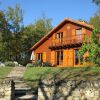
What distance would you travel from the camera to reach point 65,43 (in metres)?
39.7

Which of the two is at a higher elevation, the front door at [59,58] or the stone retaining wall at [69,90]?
the front door at [59,58]

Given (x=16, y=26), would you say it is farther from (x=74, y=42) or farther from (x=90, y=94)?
(x=90, y=94)

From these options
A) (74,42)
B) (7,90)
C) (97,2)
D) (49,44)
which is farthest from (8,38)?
(7,90)

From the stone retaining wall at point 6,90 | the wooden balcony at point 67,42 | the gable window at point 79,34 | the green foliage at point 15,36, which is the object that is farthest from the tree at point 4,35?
the stone retaining wall at point 6,90

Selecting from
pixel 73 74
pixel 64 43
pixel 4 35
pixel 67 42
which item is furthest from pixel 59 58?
pixel 73 74

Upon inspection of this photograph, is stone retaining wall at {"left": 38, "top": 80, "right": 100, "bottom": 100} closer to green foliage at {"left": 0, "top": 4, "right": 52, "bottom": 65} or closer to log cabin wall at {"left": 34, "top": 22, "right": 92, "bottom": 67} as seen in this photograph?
log cabin wall at {"left": 34, "top": 22, "right": 92, "bottom": 67}

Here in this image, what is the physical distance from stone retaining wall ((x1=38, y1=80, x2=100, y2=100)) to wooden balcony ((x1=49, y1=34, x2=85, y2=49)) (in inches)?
911

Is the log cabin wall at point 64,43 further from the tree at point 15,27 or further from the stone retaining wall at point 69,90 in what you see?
the stone retaining wall at point 69,90

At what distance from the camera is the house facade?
3819cm

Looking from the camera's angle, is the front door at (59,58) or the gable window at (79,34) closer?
the gable window at (79,34)

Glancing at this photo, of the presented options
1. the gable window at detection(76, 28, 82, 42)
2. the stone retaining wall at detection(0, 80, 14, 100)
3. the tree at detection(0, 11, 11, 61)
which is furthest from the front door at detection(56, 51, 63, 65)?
the stone retaining wall at detection(0, 80, 14, 100)

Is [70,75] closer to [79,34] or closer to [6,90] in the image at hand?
[6,90]

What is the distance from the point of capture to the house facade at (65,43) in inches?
1503

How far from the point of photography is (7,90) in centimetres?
1471
